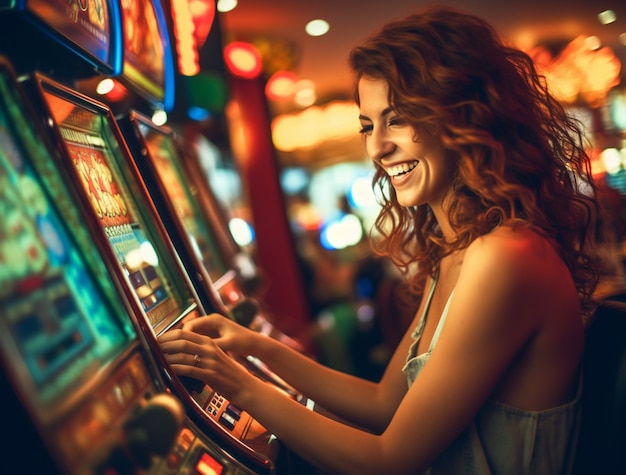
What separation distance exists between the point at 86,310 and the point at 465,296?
2.24ft

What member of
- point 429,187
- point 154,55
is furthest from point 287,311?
point 429,187

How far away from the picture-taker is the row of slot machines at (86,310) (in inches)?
27.5

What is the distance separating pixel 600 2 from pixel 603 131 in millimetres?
2232

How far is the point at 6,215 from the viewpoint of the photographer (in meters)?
0.75

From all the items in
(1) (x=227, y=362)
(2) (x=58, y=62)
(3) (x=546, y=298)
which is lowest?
(3) (x=546, y=298)

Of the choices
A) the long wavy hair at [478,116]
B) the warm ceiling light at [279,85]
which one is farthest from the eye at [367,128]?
the warm ceiling light at [279,85]

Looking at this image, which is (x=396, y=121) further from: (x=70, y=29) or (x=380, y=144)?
(x=70, y=29)

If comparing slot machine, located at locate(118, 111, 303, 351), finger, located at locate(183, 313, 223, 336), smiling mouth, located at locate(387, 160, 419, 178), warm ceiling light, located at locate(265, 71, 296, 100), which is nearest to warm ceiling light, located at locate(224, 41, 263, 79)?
warm ceiling light, located at locate(265, 71, 296, 100)

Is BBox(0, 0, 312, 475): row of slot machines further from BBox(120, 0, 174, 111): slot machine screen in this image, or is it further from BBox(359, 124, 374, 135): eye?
BBox(359, 124, 374, 135): eye

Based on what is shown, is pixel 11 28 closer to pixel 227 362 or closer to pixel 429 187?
pixel 227 362

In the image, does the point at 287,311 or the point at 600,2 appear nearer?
the point at 287,311

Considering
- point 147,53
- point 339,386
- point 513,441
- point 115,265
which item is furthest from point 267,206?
point 115,265

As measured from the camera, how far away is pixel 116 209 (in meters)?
1.26

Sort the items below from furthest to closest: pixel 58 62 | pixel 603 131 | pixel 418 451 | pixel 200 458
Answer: pixel 603 131
pixel 58 62
pixel 418 451
pixel 200 458
